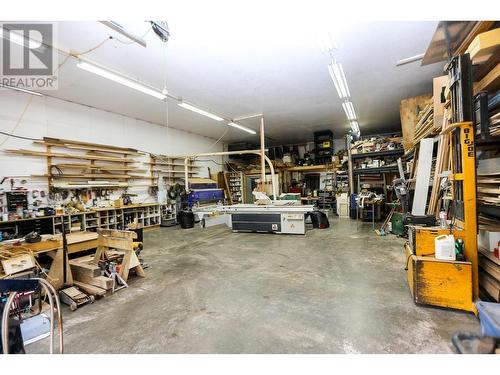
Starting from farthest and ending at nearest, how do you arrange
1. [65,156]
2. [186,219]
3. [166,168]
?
[166,168] → [186,219] → [65,156]

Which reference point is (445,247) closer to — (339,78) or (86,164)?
(339,78)

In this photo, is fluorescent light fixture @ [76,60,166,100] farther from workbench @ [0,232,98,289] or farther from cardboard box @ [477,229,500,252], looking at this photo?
cardboard box @ [477,229,500,252]

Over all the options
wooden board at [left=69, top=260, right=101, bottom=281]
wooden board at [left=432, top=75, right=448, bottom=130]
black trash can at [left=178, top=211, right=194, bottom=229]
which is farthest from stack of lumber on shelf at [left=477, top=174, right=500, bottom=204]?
black trash can at [left=178, top=211, right=194, bottom=229]

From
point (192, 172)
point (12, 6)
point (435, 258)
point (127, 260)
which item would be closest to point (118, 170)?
point (192, 172)

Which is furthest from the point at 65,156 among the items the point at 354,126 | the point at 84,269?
the point at 354,126

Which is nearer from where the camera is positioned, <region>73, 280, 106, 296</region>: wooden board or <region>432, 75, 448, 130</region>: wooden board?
<region>73, 280, 106, 296</region>: wooden board

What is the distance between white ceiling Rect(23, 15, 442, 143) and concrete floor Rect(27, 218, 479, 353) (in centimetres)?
281

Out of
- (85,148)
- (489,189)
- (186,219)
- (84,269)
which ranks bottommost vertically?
(84,269)

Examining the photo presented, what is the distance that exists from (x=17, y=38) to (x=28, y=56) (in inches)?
39.0

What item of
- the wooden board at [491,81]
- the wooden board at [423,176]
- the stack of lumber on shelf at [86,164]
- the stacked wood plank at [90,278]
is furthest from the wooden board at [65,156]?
the wooden board at [491,81]

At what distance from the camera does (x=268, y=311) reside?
235 cm

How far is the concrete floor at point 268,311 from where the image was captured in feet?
6.14

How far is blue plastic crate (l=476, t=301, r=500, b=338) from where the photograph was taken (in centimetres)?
152

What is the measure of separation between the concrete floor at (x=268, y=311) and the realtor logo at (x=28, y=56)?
3803 mm
